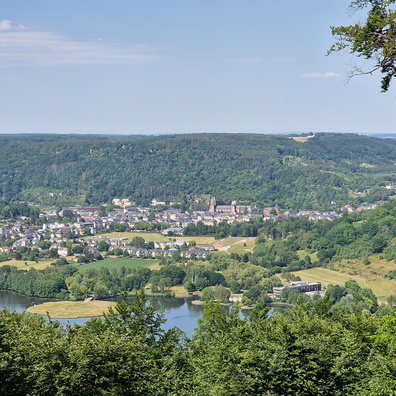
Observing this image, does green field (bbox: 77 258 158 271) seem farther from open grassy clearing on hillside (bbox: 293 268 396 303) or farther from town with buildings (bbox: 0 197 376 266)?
open grassy clearing on hillside (bbox: 293 268 396 303)

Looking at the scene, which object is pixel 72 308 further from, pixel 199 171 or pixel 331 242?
pixel 199 171

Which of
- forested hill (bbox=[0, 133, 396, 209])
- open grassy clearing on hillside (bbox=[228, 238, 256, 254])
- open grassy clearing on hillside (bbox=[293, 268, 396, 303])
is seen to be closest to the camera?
open grassy clearing on hillside (bbox=[293, 268, 396, 303])

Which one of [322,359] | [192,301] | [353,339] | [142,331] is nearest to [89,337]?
[142,331]

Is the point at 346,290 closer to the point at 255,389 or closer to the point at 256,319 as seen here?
the point at 256,319

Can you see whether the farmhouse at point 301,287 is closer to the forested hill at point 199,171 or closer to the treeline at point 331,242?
the treeline at point 331,242

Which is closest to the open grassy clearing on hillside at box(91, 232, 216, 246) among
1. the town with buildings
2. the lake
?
the town with buildings

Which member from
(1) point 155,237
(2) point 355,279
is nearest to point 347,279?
(2) point 355,279
